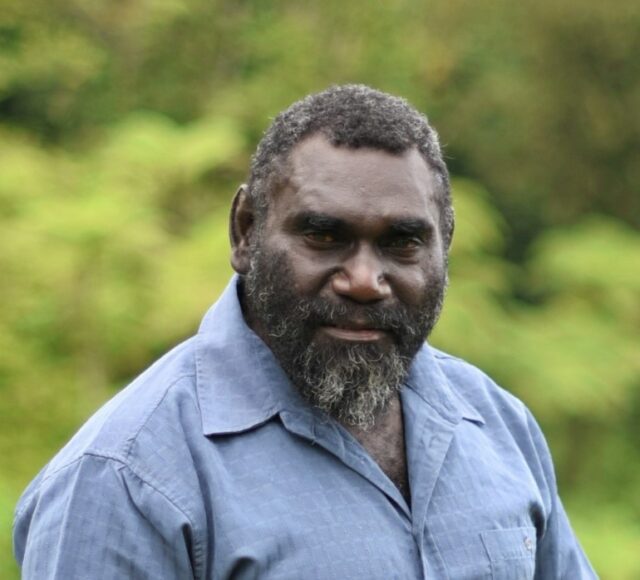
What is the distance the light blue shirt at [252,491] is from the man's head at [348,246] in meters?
0.08

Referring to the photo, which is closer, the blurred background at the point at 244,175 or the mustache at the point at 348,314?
the mustache at the point at 348,314

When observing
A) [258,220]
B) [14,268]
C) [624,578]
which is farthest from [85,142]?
[258,220]

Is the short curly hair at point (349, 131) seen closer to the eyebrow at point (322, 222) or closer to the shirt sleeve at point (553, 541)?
the eyebrow at point (322, 222)

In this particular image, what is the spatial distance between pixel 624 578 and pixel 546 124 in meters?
4.83

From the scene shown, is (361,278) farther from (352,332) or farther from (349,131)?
(349,131)

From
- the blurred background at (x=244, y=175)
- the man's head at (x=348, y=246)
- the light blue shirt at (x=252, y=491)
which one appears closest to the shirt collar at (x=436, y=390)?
the light blue shirt at (x=252, y=491)

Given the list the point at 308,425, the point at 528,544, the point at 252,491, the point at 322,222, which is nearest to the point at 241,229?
the point at 322,222

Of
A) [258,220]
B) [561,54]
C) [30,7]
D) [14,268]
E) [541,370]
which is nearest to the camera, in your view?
[258,220]

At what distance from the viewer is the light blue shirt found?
1982 mm

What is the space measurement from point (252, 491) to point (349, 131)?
55 cm

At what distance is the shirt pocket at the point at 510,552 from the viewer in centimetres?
222

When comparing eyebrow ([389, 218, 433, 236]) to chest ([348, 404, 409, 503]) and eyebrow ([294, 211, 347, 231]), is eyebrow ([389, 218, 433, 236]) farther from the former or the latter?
chest ([348, 404, 409, 503])

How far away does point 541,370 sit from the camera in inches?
267

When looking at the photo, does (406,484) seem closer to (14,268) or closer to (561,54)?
(14,268)
